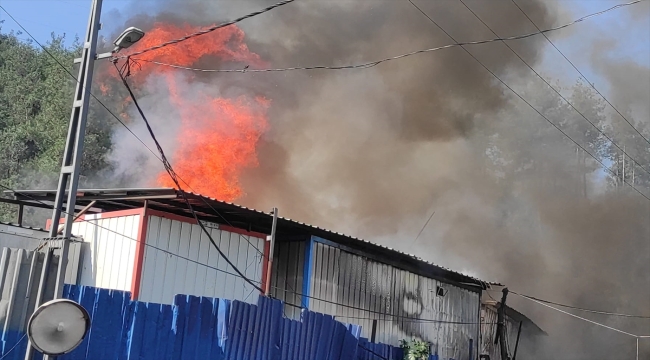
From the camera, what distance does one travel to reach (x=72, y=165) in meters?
7.69

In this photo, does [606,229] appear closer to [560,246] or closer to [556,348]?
[560,246]

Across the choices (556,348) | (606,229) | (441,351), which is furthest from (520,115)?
(441,351)

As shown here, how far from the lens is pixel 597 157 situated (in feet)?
115

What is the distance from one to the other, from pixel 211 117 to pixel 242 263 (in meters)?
12.0

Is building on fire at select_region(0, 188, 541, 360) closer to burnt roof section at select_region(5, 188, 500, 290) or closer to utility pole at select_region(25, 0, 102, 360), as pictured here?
burnt roof section at select_region(5, 188, 500, 290)

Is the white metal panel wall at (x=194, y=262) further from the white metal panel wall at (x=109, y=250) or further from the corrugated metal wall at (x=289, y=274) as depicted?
the corrugated metal wall at (x=289, y=274)

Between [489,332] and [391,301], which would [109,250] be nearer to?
[391,301]

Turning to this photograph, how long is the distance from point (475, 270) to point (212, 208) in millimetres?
16276

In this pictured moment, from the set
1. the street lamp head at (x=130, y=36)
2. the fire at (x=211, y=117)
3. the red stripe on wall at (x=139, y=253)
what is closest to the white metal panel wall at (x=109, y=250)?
the red stripe on wall at (x=139, y=253)

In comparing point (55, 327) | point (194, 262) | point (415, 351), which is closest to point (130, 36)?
point (55, 327)

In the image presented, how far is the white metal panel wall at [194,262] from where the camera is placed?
11.1 m

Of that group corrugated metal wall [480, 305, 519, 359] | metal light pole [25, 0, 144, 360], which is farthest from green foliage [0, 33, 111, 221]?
metal light pole [25, 0, 144, 360]

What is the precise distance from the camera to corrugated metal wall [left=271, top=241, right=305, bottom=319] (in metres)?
12.9

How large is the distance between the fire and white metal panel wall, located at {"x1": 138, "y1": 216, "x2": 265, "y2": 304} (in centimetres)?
863
